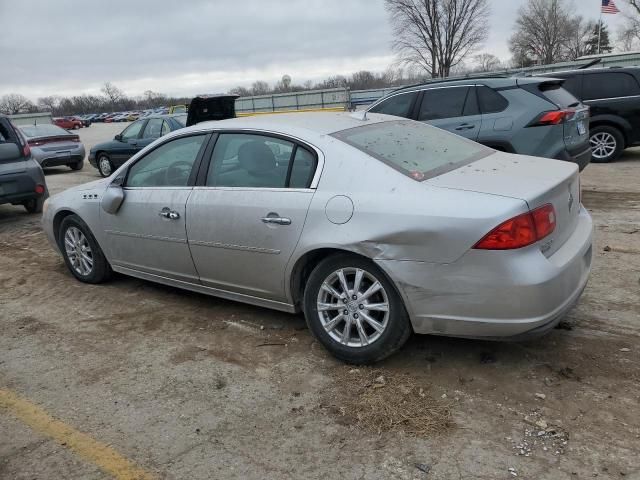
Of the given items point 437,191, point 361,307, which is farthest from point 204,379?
point 437,191

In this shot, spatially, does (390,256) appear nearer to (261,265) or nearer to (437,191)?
(437,191)

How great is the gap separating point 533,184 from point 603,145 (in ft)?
27.3

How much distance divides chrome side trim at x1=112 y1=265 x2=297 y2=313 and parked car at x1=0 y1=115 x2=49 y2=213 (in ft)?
13.8

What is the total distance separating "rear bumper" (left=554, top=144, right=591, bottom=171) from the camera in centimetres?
660

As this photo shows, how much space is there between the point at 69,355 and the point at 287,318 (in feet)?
5.14

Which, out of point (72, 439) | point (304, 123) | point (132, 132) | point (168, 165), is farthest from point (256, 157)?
point (132, 132)

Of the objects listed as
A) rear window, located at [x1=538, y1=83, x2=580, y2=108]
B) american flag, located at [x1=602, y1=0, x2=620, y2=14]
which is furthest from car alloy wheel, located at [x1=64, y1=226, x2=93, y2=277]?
american flag, located at [x1=602, y1=0, x2=620, y2=14]

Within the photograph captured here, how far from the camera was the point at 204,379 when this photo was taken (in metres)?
3.51

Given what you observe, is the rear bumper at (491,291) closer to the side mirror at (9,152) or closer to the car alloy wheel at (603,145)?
the side mirror at (9,152)

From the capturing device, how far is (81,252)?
5.34 metres

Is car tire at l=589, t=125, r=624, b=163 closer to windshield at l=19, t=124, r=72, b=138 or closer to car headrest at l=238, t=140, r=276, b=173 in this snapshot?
car headrest at l=238, t=140, r=276, b=173

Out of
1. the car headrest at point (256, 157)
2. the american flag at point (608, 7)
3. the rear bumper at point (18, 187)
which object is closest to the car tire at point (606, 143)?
the car headrest at point (256, 157)

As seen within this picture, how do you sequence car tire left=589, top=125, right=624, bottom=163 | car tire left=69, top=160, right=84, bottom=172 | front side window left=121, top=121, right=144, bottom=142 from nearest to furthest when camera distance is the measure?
car tire left=589, top=125, right=624, bottom=163, front side window left=121, top=121, right=144, bottom=142, car tire left=69, top=160, right=84, bottom=172

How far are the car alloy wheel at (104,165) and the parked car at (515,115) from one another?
8372 mm
